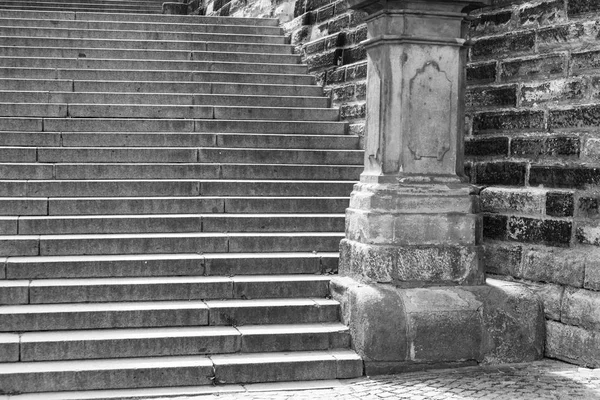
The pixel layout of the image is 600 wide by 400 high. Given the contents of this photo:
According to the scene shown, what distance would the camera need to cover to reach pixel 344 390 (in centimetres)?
580

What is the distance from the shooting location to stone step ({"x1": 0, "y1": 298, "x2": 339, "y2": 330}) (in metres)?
6.11

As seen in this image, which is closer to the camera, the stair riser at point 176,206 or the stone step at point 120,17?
the stair riser at point 176,206

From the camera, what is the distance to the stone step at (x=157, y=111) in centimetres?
910

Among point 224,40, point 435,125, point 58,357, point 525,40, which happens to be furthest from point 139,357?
point 224,40

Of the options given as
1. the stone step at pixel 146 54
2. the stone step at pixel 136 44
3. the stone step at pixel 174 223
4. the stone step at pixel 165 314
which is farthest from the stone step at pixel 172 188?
the stone step at pixel 136 44

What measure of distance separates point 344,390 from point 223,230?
7.50ft

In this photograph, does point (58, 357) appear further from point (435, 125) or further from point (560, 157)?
point (560, 157)

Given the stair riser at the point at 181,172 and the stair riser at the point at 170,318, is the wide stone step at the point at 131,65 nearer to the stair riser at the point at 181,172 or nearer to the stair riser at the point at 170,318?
the stair riser at the point at 181,172

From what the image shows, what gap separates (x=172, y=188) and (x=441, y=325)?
303 centimetres

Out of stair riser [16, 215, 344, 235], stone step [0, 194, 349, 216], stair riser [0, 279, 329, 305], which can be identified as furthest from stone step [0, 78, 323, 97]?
stair riser [0, 279, 329, 305]

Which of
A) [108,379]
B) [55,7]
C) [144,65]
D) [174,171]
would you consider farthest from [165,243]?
[55,7]

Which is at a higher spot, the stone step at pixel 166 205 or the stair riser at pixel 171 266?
the stone step at pixel 166 205

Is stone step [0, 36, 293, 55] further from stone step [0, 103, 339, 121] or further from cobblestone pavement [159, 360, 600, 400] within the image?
cobblestone pavement [159, 360, 600, 400]

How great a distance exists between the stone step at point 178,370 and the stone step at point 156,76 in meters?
4.91
